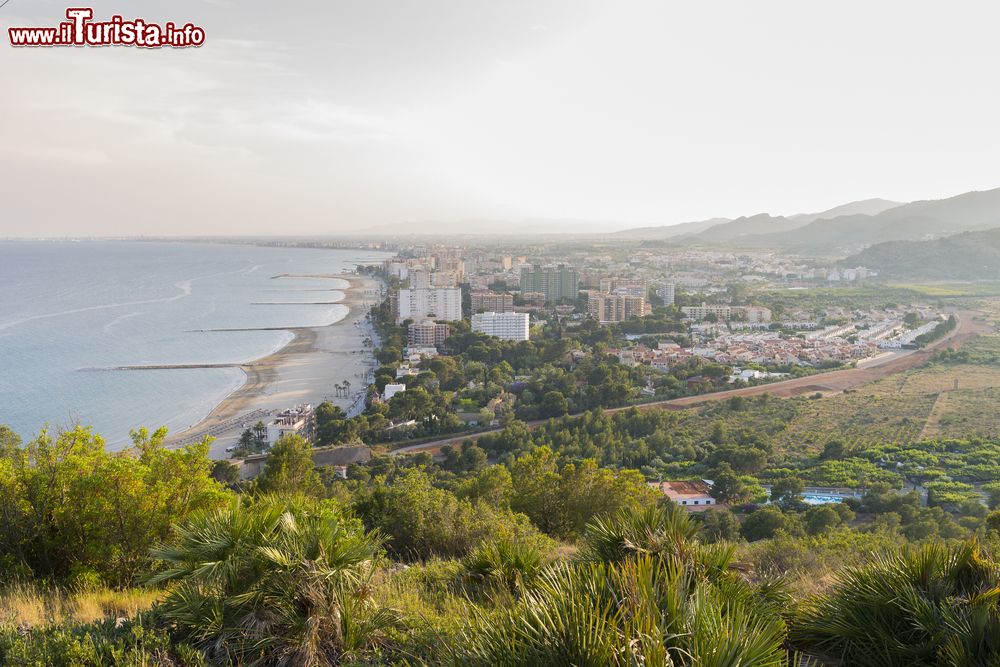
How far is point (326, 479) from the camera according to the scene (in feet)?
37.9

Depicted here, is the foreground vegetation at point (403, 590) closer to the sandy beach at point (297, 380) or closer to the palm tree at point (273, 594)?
the palm tree at point (273, 594)

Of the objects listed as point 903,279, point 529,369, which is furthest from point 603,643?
point 903,279

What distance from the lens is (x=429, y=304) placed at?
3428cm

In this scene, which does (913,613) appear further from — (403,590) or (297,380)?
(297,380)

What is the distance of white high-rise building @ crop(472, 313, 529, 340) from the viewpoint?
29.0 metres

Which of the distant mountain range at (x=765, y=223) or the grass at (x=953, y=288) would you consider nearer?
the grass at (x=953, y=288)

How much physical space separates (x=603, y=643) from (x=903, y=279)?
2084 inches

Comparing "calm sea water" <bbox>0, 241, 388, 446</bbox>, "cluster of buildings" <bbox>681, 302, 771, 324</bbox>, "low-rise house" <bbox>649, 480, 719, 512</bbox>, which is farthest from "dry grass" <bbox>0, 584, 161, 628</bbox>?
"cluster of buildings" <bbox>681, 302, 771, 324</bbox>

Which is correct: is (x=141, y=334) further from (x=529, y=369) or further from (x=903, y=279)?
(x=903, y=279)

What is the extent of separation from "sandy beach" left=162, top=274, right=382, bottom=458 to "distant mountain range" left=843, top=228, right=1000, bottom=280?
40.6 m

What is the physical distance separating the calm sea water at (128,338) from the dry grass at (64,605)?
4.70 metres

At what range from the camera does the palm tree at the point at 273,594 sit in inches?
82.6

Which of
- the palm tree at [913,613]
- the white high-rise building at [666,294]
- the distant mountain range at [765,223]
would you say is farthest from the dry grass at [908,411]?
the distant mountain range at [765,223]

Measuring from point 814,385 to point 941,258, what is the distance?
36.7m
